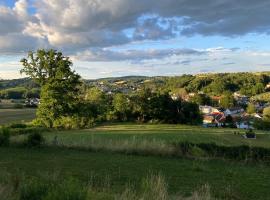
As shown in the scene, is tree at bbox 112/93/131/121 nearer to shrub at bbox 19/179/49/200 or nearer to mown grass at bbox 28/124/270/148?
mown grass at bbox 28/124/270/148

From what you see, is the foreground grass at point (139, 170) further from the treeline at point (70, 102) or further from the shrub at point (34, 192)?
the treeline at point (70, 102)

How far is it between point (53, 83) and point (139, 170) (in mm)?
48790

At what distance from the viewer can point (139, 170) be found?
1319 cm

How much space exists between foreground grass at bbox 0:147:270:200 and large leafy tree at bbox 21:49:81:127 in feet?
136

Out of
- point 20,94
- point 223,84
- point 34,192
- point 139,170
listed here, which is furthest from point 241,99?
point 34,192

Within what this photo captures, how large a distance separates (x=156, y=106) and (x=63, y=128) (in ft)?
67.8

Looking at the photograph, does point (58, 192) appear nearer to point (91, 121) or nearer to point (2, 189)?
point (2, 189)

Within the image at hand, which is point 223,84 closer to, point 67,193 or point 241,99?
point 241,99

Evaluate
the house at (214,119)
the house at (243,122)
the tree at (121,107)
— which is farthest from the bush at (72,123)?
the house at (243,122)

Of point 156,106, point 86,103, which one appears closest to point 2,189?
point 86,103

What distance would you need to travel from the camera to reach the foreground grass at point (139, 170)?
10.3 metres

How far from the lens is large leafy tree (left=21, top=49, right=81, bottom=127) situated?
196ft

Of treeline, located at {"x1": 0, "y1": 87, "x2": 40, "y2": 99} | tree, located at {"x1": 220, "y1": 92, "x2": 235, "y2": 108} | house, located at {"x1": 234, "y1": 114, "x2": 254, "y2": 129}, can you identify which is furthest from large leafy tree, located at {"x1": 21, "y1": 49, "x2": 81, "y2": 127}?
tree, located at {"x1": 220, "y1": 92, "x2": 235, "y2": 108}

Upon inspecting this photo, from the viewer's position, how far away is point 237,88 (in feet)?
616
